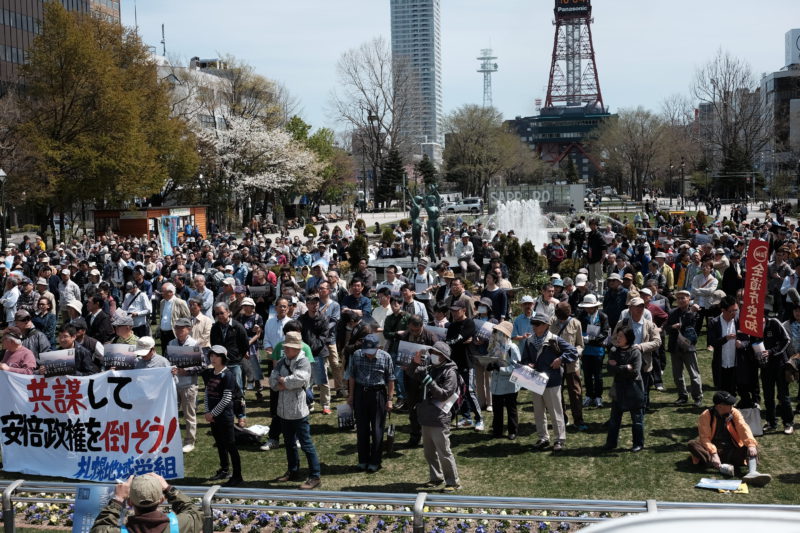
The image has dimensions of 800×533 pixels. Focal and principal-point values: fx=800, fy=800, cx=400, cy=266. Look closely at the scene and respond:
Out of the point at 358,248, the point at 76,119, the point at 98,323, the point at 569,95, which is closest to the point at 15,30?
the point at 76,119

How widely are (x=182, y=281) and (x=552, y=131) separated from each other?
388 feet

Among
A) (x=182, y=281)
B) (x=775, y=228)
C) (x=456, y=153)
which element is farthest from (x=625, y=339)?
(x=456, y=153)

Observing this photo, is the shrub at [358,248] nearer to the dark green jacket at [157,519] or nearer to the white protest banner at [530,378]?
the white protest banner at [530,378]

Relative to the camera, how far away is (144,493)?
5.18 metres

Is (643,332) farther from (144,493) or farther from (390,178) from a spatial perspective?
(390,178)

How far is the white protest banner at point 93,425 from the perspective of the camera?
27.3 ft

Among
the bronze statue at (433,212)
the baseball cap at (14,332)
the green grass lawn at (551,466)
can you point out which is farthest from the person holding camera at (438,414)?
the bronze statue at (433,212)

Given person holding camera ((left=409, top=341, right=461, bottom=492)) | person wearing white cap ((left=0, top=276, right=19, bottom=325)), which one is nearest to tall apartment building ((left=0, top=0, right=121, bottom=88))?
person wearing white cap ((left=0, top=276, right=19, bottom=325))

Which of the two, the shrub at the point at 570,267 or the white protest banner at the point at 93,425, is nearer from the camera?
the white protest banner at the point at 93,425

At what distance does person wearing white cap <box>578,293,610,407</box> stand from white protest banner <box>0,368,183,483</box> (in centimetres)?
528

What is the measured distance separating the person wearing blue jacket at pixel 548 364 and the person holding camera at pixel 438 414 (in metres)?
1.42

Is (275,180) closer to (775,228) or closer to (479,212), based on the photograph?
(479,212)

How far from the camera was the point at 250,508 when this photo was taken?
556 centimetres

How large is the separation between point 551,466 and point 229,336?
4.22 m
